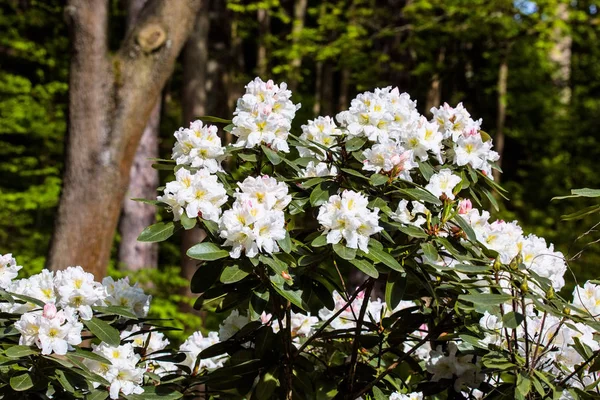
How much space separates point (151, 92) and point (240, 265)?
7.96ft

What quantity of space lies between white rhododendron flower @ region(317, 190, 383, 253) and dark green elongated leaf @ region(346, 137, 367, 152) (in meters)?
0.22

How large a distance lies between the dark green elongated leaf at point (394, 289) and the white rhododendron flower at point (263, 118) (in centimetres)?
41

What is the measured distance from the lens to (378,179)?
1659 mm

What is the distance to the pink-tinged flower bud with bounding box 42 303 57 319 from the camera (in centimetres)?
153

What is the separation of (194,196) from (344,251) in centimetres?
36

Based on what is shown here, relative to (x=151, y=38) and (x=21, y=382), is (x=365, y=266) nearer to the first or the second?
(x=21, y=382)

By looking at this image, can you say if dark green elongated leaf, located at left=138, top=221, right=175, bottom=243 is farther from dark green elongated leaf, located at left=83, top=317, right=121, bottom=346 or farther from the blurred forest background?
the blurred forest background

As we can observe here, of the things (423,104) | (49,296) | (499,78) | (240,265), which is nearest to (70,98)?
(49,296)

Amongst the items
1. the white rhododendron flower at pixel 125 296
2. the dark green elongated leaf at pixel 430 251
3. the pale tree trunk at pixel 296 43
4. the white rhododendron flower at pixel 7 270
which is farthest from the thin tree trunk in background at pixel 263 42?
the dark green elongated leaf at pixel 430 251

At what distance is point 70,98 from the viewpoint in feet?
12.5

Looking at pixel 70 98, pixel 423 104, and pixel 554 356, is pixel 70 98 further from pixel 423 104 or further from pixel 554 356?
pixel 423 104

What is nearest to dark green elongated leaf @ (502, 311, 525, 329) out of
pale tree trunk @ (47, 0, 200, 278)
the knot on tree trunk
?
pale tree trunk @ (47, 0, 200, 278)

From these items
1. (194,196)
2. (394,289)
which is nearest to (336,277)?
(394,289)

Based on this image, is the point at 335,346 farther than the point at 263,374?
Yes
